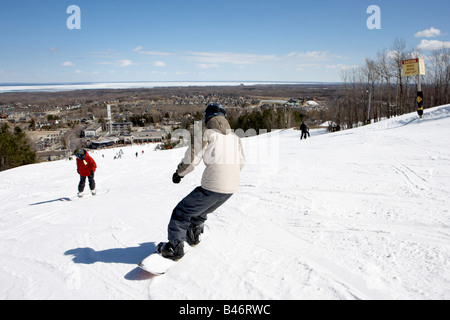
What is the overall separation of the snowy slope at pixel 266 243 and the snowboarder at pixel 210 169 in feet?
1.49

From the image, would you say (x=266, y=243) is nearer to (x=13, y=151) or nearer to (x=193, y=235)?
(x=193, y=235)

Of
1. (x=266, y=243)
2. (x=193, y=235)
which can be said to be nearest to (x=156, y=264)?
(x=193, y=235)

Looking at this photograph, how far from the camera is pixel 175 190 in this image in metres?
7.31

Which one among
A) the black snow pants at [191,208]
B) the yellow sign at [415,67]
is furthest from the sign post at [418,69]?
the black snow pants at [191,208]

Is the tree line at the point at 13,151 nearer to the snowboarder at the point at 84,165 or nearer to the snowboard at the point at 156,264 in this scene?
the snowboarder at the point at 84,165

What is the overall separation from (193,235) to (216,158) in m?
1.11

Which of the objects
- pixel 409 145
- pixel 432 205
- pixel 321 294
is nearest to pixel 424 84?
pixel 409 145

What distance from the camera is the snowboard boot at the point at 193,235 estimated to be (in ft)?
11.4

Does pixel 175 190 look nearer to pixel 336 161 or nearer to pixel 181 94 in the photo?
pixel 336 161

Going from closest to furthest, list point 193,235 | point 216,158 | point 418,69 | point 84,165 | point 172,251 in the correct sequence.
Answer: point 216,158 < point 172,251 < point 193,235 < point 84,165 < point 418,69

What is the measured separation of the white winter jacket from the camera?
2920 mm

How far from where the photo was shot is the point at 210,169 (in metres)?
2.94

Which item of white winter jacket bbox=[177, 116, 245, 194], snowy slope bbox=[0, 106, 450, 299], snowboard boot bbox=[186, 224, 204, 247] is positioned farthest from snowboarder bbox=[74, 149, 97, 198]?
Result: white winter jacket bbox=[177, 116, 245, 194]
